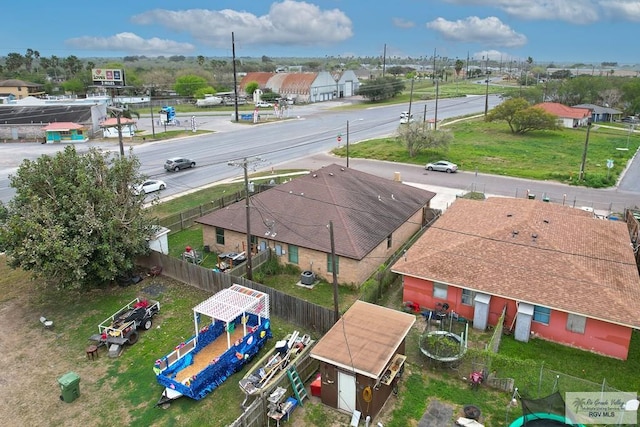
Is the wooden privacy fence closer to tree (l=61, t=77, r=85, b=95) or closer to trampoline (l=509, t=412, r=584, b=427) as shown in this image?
trampoline (l=509, t=412, r=584, b=427)

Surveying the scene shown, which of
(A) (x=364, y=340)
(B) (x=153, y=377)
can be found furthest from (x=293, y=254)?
(B) (x=153, y=377)

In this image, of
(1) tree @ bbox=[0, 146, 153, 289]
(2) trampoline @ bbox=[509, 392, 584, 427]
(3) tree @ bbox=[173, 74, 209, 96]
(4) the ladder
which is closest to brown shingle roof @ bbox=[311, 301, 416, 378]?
(4) the ladder

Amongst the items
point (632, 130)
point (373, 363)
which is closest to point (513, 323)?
point (373, 363)

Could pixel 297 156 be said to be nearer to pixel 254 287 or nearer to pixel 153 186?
pixel 153 186

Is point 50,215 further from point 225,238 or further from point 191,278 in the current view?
point 225,238

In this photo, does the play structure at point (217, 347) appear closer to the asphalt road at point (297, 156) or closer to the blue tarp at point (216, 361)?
the blue tarp at point (216, 361)

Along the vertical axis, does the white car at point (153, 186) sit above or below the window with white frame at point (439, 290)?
above

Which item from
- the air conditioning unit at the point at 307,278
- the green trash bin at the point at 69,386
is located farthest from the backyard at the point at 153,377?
the air conditioning unit at the point at 307,278
